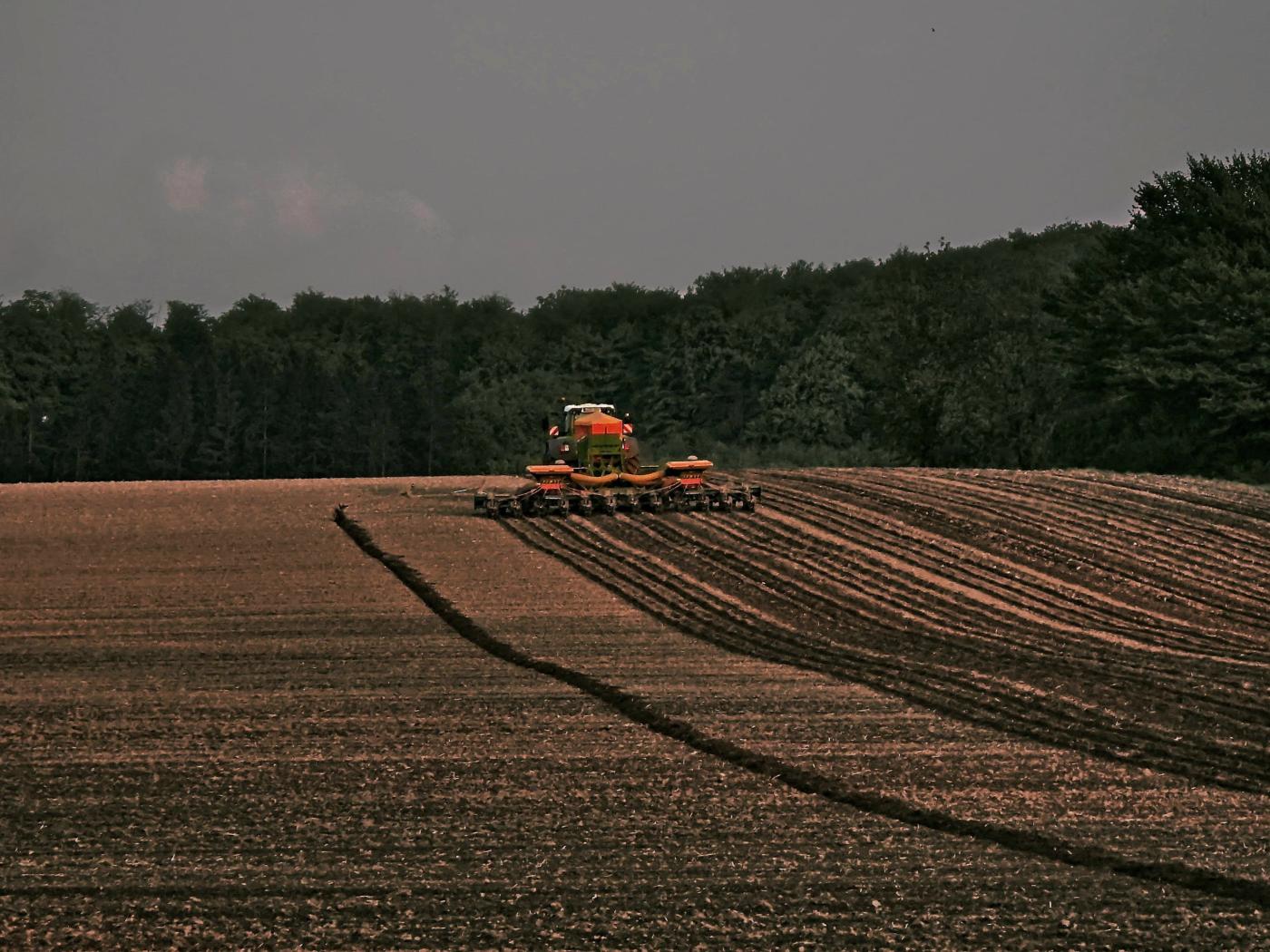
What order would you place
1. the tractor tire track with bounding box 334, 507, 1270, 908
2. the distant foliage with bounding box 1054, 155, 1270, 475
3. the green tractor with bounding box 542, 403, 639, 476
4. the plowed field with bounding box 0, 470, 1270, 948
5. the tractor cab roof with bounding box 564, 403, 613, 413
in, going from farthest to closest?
the distant foliage with bounding box 1054, 155, 1270, 475
the tractor cab roof with bounding box 564, 403, 613, 413
the green tractor with bounding box 542, 403, 639, 476
the tractor tire track with bounding box 334, 507, 1270, 908
the plowed field with bounding box 0, 470, 1270, 948

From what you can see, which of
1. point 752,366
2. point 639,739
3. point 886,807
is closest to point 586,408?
point 639,739

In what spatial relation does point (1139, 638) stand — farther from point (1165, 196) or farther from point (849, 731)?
point (1165, 196)

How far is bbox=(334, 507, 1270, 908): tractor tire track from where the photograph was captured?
10.3 meters

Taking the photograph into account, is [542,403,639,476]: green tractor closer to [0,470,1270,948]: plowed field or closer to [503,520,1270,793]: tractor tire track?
[0,470,1270,948]: plowed field

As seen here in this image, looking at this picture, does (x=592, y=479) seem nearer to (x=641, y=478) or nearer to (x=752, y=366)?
(x=641, y=478)

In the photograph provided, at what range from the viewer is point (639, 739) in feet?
47.3

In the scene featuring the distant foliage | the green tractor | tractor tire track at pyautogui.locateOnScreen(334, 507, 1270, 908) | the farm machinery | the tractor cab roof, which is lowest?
tractor tire track at pyautogui.locateOnScreen(334, 507, 1270, 908)

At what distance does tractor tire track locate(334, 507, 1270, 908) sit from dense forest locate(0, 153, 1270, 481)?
3568 centimetres

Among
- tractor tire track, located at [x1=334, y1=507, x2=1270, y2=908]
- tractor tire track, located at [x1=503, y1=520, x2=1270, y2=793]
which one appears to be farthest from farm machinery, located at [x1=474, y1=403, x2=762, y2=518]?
tractor tire track, located at [x1=334, y1=507, x2=1270, y2=908]

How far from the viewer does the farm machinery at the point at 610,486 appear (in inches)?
1294

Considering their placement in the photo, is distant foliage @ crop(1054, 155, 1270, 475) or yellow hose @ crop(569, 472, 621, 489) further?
distant foliage @ crop(1054, 155, 1270, 475)

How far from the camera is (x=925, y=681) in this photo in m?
17.7

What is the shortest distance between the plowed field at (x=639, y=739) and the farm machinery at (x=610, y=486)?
A: 2.24 m

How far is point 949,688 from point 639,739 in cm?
427
